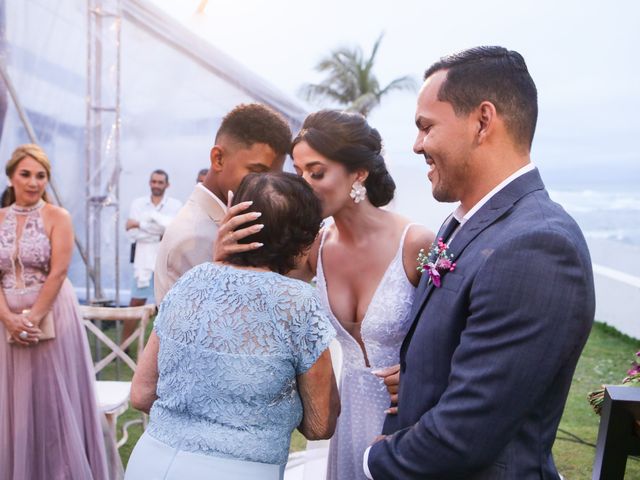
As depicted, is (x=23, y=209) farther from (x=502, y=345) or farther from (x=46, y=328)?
(x=502, y=345)

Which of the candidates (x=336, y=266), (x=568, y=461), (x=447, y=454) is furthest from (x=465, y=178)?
(x=568, y=461)

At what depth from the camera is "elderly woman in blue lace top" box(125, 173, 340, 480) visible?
1584 mm

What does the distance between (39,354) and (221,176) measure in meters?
2.15

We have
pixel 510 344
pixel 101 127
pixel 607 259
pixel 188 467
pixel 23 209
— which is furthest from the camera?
pixel 607 259

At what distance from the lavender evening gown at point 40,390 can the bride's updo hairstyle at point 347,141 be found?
87.8 inches

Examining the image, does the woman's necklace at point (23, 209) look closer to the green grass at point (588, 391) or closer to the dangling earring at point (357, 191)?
the dangling earring at point (357, 191)

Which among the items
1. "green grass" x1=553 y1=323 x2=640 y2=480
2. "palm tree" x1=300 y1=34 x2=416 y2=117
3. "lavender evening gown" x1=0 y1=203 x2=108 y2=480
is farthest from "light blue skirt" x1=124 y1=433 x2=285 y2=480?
"palm tree" x1=300 y1=34 x2=416 y2=117

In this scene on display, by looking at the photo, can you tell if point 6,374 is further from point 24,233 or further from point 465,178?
point 465,178

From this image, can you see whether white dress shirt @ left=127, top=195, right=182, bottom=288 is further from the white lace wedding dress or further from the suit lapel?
the suit lapel

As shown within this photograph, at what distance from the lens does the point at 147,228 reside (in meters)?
8.28

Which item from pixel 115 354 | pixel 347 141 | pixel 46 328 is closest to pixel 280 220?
pixel 347 141

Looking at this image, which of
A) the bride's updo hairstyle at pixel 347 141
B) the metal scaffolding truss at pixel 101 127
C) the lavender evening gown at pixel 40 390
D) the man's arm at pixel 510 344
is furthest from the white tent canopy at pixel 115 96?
the man's arm at pixel 510 344

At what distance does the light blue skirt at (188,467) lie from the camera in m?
1.61

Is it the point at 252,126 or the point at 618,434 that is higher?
the point at 252,126
